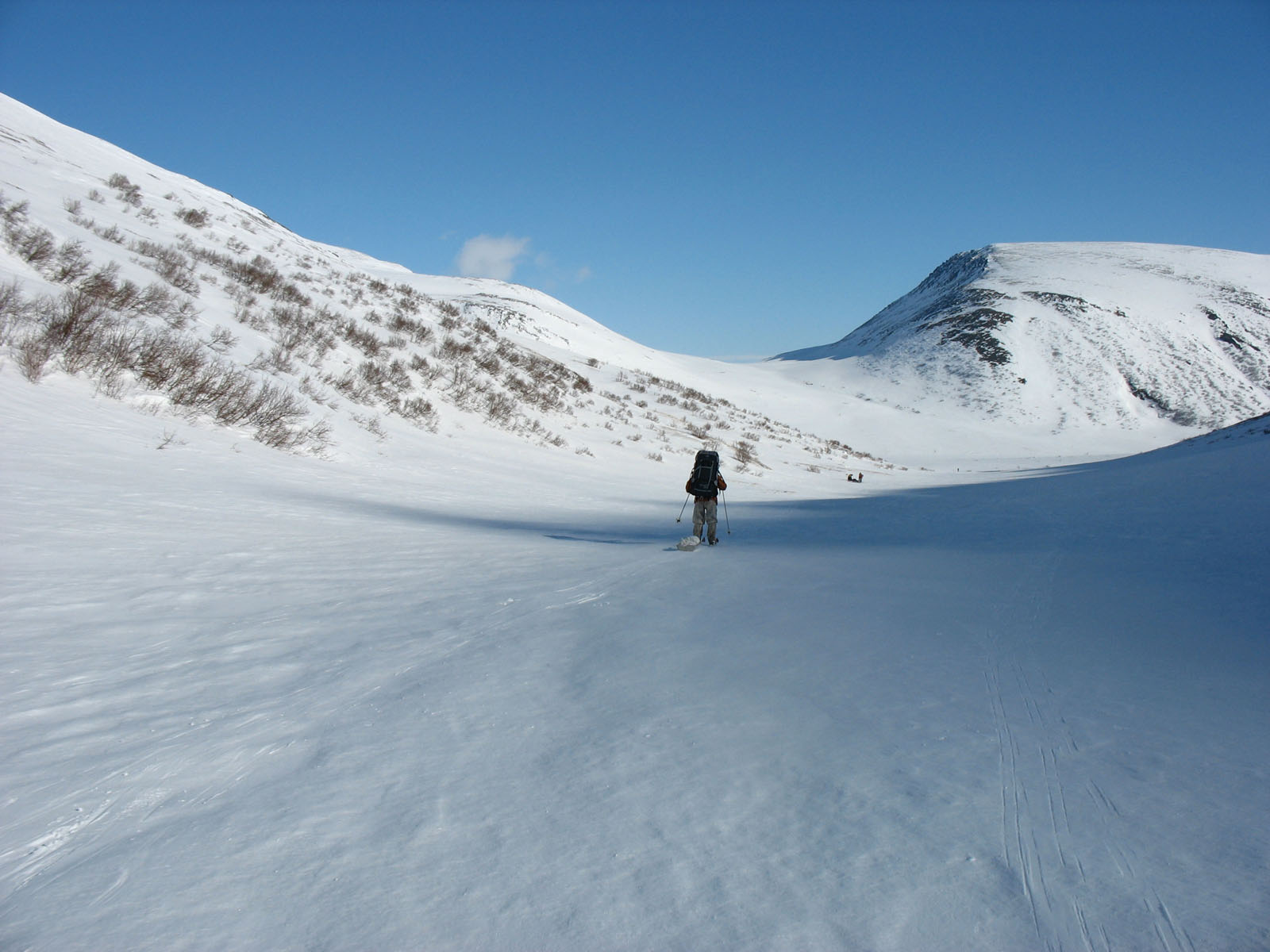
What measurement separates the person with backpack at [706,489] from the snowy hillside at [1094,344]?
55538 millimetres

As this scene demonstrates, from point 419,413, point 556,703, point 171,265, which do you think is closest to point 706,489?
point 556,703

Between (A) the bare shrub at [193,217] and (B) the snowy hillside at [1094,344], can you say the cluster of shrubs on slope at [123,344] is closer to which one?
(A) the bare shrub at [193,217]

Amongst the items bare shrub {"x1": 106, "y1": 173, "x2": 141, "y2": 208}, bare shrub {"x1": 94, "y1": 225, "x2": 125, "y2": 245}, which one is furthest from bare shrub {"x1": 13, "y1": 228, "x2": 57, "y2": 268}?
bare shrub {"x1": 106, "y1": 173, "x2": 141, "y2": 208}

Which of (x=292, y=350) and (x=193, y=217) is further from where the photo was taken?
(x=193, y=217)

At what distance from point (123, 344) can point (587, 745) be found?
1054 centimetres

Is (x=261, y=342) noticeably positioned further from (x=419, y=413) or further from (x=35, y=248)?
Answer: (x=35, y=248)

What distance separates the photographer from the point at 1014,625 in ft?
16.8

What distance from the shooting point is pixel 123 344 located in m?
9.78

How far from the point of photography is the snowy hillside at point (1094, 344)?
5812 centimetres

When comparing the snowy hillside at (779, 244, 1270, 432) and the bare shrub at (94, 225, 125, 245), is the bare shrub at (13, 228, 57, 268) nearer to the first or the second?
the bare shrub at (94, 225, 125, 245)

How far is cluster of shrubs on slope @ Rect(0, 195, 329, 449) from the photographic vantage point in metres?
8.95

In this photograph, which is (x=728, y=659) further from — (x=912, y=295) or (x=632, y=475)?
(x=912, y=295)

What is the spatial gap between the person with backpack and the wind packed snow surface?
2269 mm

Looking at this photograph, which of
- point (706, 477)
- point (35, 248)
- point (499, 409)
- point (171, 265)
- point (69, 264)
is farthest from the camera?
point (499, 409)
